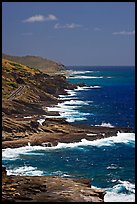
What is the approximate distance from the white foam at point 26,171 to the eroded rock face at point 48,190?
5991 mm

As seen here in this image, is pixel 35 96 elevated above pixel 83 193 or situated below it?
above

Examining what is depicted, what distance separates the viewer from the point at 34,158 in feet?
121

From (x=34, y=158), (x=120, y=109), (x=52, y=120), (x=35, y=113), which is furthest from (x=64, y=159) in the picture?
(x=120, y=109)

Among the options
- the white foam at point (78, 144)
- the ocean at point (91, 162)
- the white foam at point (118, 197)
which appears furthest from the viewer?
the white foam at point (78, 144)

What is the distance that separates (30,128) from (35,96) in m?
32.2

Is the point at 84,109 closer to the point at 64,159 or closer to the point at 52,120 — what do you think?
the point at 52,120

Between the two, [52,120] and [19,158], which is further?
[52,120]

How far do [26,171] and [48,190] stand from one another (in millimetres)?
9460

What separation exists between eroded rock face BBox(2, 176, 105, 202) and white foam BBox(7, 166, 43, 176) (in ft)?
19.7

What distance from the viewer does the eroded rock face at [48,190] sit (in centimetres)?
2127

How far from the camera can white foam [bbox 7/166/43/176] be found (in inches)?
1245

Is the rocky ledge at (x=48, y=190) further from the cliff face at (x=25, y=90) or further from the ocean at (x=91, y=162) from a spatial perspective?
the cliff face at (x=25, y=90)

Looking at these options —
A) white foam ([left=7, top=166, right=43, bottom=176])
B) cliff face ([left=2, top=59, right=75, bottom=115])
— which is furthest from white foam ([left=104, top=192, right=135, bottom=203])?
cliff face ([left=2, top=59, right=75, bottom=115])

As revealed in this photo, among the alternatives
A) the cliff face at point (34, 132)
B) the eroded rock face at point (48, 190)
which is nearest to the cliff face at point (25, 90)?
the cliff face at point (34, 132)
